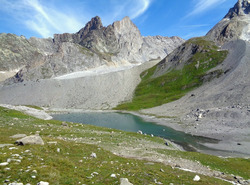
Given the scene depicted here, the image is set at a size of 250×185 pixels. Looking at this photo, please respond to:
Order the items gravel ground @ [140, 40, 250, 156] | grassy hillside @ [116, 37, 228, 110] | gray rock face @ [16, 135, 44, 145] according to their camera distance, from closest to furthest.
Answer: gray rock face @ [16, 135, 44, 145] < gravel ground @ [140, 40, 250, 156] < grassy hillside @ [116, 37, 228, 110]

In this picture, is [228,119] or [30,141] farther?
[228,119]

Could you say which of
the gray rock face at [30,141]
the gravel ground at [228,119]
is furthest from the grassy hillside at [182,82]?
the gray rock face at [30,141]

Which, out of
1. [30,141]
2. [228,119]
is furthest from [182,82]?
[30,141]

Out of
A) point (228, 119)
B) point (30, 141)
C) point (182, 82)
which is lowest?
point (228, 119)

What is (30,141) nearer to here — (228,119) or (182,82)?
(228,119)

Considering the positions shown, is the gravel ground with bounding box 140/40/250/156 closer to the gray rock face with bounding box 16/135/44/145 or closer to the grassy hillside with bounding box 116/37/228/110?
the grassy hillside with bounding box 116/37/228/110

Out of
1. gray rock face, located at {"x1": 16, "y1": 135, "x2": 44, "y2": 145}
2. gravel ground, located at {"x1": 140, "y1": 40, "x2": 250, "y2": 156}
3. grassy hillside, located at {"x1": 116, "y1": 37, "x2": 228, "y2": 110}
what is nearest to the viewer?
gray rock face, located at {"x1": 16, "y1": 135, "x2": 44, "y2": 145}

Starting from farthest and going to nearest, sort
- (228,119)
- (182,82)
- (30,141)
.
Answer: (182,82) < (228,119) < (30,141)

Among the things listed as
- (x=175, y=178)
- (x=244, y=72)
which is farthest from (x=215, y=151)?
(x=244, y=72)

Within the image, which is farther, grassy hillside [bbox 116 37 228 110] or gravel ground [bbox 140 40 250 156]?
grassy hillside [bbox 116 37 228 110]

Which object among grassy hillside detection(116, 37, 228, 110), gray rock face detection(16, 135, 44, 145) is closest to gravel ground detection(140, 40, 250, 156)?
grassy hillside detection(116, 37, 228, 110)

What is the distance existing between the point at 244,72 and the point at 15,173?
144606 mm

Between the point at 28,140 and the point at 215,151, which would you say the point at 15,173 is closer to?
the point at 28,140

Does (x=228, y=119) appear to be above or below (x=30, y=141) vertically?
below
